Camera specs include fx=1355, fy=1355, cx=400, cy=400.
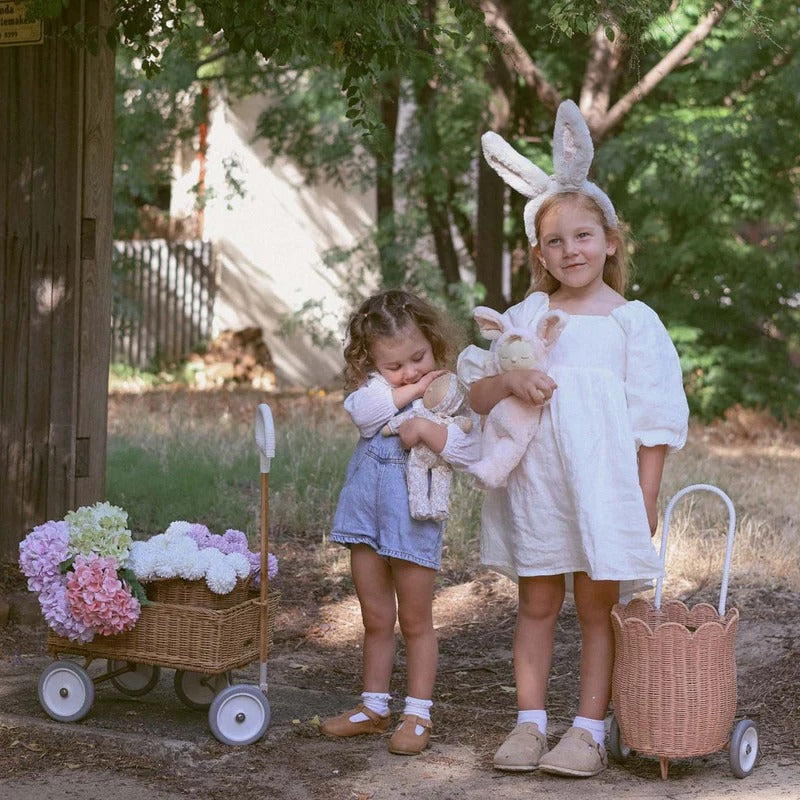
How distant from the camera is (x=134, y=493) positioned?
7430mm

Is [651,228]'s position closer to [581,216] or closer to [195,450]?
[195,450]

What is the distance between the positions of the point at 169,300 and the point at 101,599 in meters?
13.2

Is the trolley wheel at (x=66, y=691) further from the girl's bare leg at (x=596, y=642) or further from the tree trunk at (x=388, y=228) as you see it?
the tree trunk at (x=388, y=228)

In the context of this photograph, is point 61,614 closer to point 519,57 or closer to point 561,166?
point 561,166

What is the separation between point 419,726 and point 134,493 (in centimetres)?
360

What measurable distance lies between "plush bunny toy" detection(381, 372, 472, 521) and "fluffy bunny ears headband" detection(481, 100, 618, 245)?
0.58 metres

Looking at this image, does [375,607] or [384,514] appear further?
[375,607]

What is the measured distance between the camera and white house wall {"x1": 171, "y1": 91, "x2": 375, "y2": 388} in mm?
16656

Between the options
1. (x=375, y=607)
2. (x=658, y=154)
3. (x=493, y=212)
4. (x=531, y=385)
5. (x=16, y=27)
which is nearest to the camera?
(x=531, y=385)

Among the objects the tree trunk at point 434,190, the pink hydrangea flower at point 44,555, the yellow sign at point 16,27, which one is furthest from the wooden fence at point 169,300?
the pink hydrangea flower at point 44,555

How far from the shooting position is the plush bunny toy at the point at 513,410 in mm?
3992

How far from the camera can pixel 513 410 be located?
4.02 m

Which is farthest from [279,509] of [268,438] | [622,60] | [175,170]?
[175,170]

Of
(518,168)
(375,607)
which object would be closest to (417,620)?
(375,607)
